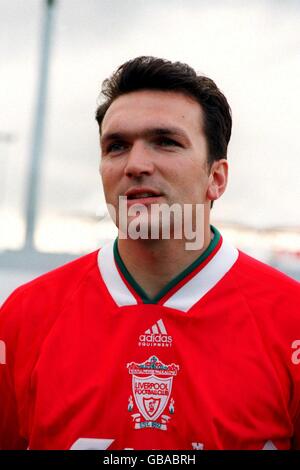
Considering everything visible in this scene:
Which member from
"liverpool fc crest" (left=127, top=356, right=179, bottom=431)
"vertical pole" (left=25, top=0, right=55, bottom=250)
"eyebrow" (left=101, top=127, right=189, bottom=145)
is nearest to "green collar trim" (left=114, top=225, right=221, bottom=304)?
"liverpool fc crest" (left=127, top=356, right=179, bottom=431)

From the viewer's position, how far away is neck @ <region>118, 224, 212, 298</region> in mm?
1045

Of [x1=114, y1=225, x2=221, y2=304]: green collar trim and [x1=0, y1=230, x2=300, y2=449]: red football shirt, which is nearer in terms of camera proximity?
[x1=0, y1=230, x2=300, y2=449]: red football shirt

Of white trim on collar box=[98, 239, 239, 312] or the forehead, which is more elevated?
the forehead

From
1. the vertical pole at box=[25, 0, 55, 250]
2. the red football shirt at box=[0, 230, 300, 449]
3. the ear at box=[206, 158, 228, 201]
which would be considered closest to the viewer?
the red football shirt at box=[0, 230, 300, 449]

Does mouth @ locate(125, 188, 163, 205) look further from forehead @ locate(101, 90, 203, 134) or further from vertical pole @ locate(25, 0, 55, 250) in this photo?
vertical pole @ locate(25, 0, 55, 250)

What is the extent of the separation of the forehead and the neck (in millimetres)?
227

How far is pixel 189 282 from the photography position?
1.04m

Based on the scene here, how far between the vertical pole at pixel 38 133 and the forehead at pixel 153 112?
841 millimetres

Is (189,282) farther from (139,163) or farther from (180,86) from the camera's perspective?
(180,86)

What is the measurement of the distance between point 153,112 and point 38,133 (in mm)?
970

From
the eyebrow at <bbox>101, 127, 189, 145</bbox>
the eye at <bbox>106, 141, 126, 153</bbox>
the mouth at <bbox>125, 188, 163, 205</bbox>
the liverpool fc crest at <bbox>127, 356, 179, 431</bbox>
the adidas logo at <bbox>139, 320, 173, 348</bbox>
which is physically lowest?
the liverpool fc crest at <bbox>127, 356, 179, 431</bbox>

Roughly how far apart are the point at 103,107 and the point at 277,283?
0.56m

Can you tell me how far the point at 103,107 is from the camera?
A: 121cm
